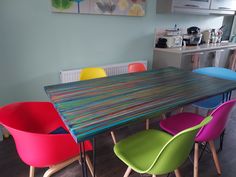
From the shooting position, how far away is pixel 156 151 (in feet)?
4.06

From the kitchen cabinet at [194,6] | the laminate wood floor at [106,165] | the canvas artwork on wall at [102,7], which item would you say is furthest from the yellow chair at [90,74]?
the kitchen cabinet at [194,6]

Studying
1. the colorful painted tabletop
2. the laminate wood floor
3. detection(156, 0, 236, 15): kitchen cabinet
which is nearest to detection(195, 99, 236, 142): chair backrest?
the colorful painted tabletop

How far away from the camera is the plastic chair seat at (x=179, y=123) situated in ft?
4.93

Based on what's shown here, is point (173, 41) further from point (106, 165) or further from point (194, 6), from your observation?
point (106, 165)

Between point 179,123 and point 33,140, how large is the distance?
3.77 ft

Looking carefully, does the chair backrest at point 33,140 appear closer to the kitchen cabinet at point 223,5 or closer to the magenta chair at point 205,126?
the magenta chair at point 205,126

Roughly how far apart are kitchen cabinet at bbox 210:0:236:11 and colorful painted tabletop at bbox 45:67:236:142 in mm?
2269

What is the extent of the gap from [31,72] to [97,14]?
3.81 feet

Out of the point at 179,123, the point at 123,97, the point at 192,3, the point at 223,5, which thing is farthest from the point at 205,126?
the point at 223,5

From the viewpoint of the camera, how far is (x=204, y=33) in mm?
3898

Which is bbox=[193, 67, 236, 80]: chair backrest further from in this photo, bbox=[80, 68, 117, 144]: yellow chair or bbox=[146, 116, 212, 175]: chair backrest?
bbox=[146, 116, 212, 175]: chair backrest

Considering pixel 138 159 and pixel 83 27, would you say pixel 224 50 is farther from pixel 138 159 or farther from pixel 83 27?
pixel 138 159

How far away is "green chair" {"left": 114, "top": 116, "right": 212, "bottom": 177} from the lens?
908mm

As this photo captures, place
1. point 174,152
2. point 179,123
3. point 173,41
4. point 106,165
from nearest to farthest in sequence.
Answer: point 174,152
point 179,123
point 106,165
point 173,41
